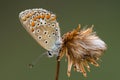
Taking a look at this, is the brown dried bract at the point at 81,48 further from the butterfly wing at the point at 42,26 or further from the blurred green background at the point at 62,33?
the blurred green background at the point at 62,33

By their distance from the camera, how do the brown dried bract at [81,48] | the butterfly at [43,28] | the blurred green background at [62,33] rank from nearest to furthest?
the butterfly at [43,28] → the brown dried bract at [81,48] → the blurred green background at [62,33]

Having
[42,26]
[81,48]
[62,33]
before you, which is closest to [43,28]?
[42,26]

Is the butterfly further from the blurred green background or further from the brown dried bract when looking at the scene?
the blurred green background

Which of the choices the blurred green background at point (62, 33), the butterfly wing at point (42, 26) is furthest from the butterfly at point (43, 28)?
the blurred green background at point (62, 33)

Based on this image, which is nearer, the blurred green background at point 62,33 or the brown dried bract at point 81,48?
the brown dried bract at point 81,48
